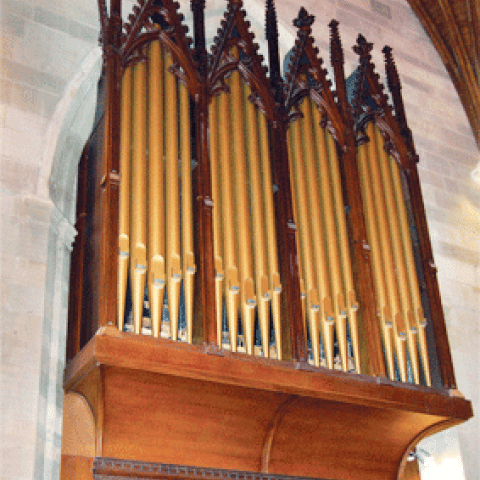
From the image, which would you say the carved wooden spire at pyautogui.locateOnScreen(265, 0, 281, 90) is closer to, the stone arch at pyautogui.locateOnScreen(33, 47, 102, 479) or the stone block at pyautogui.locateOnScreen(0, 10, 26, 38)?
the stone arch at pyautogui.locateOnScreen(33, 47, 102, 479)

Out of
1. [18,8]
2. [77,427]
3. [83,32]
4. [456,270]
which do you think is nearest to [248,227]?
[77,427]

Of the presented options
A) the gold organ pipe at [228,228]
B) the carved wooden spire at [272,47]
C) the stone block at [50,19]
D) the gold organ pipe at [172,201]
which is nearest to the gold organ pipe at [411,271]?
the carved wooden spire at [272,47]

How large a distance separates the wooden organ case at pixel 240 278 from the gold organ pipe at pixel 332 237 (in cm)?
2

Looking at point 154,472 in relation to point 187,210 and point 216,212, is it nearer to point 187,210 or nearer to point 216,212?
point 187,210

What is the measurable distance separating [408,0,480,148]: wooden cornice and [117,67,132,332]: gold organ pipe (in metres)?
5.65

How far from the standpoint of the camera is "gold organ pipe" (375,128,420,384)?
22.6 feet

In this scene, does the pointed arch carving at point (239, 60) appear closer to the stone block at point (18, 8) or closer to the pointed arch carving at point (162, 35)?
the pointed arch carving at point (162, 35)

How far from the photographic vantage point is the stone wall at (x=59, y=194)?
588 centimetres

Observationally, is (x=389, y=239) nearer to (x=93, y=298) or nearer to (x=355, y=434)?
(x=355, y=434)

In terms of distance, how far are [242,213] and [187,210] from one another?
52 centimetres

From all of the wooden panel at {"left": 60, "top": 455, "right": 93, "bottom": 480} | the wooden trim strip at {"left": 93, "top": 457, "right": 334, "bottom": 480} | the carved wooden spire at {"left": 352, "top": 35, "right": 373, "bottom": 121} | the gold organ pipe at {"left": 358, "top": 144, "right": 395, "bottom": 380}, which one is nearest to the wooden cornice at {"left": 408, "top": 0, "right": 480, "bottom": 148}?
the carved wooden spire at {"left": 352, "top": 35, "right": 373, "bottom": 121}

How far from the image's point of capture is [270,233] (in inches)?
257

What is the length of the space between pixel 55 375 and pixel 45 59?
2.89 meters

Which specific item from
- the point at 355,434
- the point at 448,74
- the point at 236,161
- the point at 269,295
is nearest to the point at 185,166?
the point at 236,161
